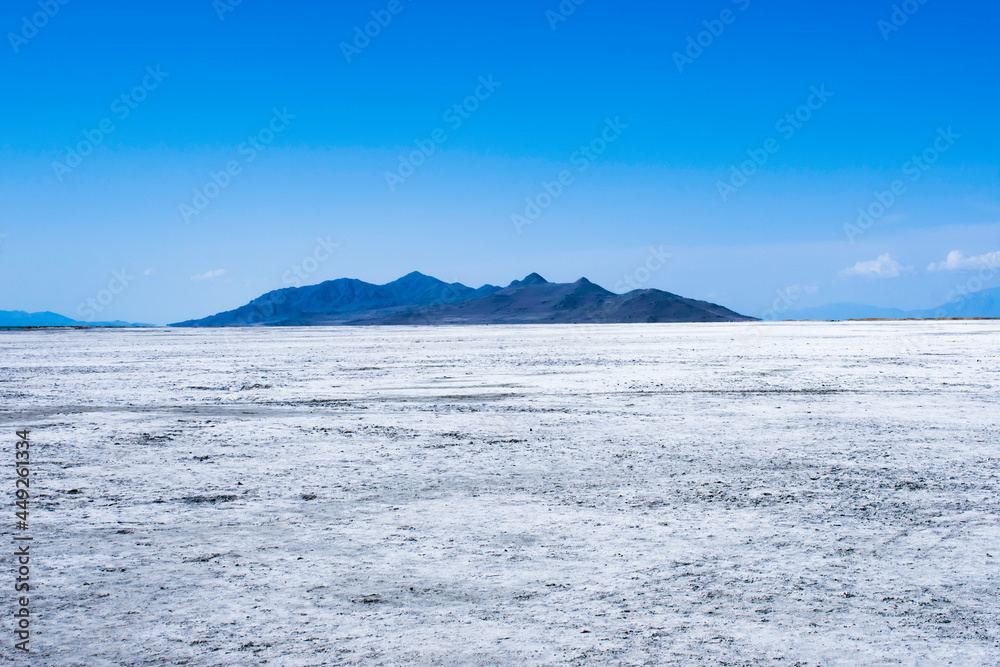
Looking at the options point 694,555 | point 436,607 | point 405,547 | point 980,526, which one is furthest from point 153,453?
point 980,526

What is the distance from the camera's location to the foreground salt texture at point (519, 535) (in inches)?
135

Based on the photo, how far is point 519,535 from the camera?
5016 millimetres

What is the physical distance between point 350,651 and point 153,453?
583 centimetres

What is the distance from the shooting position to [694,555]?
4551 mm

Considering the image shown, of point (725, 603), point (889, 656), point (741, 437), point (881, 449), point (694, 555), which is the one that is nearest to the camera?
point (889, 656)

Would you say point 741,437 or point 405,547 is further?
point 741,437

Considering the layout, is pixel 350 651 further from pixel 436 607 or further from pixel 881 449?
pixel 881 449

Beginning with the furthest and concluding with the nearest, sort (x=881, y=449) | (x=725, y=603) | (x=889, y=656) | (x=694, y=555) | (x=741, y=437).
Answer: (x=741, y=437), (x=881, y=449), (x=694, y=555), (x=725, y=603), (x=889, y=656)

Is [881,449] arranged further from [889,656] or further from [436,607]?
[436,607]

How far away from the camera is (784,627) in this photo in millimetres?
3512

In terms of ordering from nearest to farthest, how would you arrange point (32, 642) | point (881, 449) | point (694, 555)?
point (32, 642)
point (694, 555)
point (881, 449)

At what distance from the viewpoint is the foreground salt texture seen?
3420 millimetres

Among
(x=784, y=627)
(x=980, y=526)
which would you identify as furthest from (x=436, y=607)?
(x=980, y=526)

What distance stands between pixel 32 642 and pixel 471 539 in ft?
8.45
